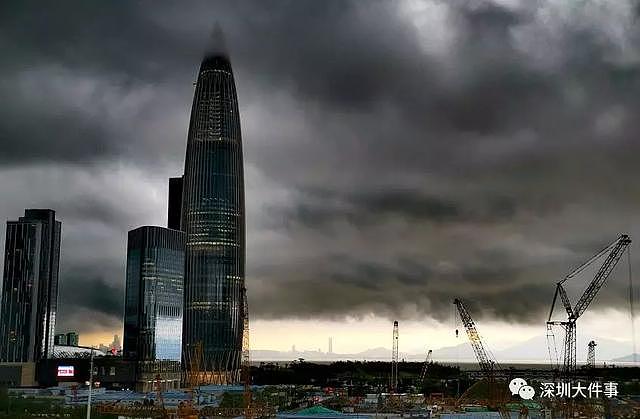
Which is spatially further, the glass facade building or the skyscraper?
the skyscraper

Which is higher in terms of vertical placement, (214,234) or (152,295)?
(214,234)

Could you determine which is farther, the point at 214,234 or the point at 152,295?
the point at 214,234

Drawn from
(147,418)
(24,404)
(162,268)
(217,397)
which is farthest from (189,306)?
(147,418)

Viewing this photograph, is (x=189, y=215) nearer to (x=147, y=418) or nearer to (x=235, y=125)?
(x=235, y=125)
